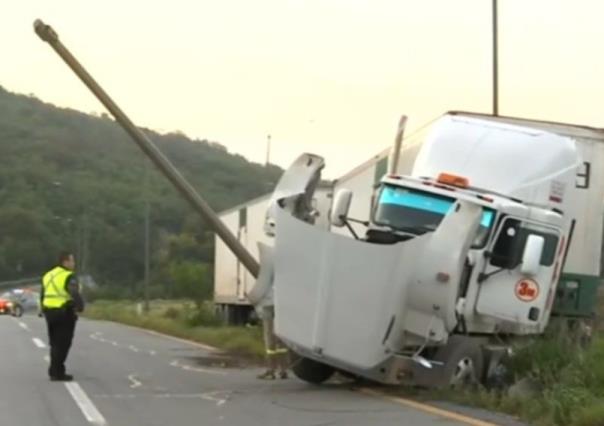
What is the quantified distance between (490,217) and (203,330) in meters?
19.4

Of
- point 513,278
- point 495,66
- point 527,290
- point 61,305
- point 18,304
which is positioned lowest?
point 18,304

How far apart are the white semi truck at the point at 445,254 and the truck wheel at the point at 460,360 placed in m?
→ 0.02

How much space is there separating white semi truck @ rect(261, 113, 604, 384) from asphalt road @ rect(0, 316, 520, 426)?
61 cm

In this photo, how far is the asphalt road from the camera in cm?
1127

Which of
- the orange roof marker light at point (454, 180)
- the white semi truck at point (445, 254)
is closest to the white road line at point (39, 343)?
the white semi truck at point (445, 254)

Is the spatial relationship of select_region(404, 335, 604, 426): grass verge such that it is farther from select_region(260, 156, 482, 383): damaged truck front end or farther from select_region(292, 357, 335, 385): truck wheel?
select_region(292, 357, 335, 385): truck wheel

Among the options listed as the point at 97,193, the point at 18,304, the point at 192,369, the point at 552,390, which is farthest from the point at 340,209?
the point at 97,193

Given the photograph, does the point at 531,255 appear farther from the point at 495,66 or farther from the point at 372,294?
the point at 495,66

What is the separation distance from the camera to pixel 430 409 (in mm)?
11812

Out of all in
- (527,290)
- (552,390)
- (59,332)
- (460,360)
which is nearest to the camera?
(552,390)

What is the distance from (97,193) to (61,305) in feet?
278

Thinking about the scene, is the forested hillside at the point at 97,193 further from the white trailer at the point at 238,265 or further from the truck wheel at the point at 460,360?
the truck wheel at the point at 460,360

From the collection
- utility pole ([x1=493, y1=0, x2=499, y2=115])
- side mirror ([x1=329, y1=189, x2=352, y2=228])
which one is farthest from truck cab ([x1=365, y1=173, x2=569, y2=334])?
utility pole ([x1=493, y1=0, x2=499, y2=115])

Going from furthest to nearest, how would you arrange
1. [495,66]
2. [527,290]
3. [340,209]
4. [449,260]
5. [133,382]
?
[495,66] < [133,382] < [340,209] < [527,290] < [449,260]
